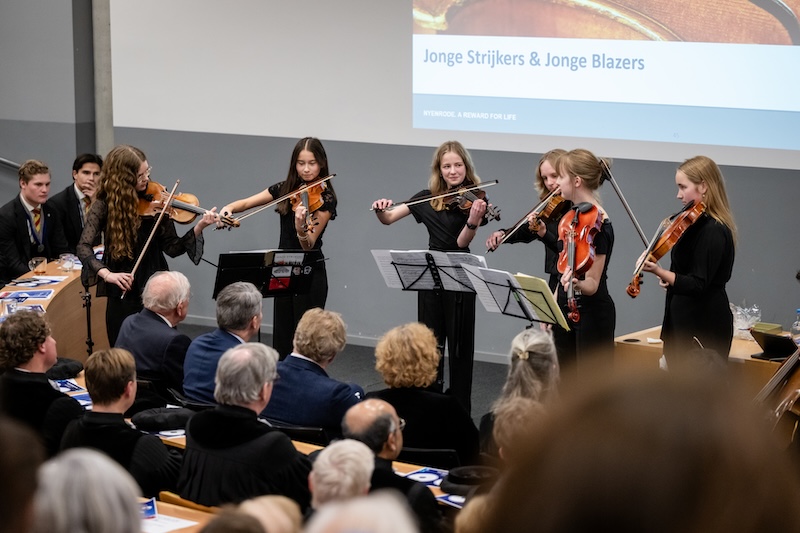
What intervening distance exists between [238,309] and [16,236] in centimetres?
324

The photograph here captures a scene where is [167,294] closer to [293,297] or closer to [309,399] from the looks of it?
[309,399]

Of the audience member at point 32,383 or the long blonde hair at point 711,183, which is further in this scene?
the long blonde hair at point 711,183

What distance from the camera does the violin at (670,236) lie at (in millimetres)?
4992

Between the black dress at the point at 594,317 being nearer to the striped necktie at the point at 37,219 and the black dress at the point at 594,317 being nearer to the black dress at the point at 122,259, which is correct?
the black dress at the point at 122,259

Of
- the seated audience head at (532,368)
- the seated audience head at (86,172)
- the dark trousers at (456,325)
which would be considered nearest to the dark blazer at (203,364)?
the seated audience head at (532,368)

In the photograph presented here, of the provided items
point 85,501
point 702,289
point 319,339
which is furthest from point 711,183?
point 85,501

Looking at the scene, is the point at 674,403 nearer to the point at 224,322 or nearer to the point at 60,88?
the point at 224,322

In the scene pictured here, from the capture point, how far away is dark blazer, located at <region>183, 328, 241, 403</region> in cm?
435

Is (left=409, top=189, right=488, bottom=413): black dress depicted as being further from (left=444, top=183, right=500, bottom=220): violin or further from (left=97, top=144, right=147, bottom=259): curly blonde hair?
(left=97, top=144, right=147, bottom=259): curly blonde hair

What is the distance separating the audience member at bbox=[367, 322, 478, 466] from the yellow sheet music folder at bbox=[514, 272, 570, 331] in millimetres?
1044

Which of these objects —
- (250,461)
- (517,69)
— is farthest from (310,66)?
(250,461)

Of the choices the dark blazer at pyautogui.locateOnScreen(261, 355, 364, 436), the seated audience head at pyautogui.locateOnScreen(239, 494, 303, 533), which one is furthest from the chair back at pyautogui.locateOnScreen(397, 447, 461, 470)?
the seated audience head at pyautogui.locateOnScreen(239, 494, 303, 533)

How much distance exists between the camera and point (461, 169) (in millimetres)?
5879

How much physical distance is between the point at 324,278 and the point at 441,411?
2494mm
